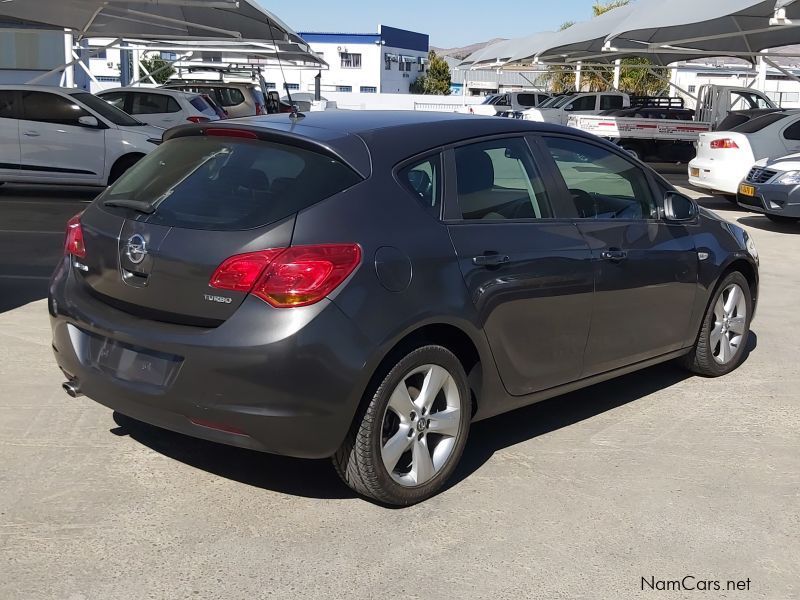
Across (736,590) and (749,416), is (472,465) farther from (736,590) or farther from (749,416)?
(749,416)

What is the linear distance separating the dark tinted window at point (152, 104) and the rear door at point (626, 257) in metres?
13.8

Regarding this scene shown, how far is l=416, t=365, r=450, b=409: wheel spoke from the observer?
4027mm

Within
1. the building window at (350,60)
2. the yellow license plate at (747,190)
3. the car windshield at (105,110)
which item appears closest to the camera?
the yellow license plate at (747,190)

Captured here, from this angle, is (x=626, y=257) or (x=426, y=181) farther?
(x=626, y=257)

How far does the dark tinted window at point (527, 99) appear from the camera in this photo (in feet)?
115

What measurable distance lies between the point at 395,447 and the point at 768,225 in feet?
38.2

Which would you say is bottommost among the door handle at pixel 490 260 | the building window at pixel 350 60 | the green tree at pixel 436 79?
the door handle at pixel 490 260

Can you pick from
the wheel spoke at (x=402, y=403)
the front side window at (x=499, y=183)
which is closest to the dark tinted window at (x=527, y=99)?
the front side window at (x=499, y=183)

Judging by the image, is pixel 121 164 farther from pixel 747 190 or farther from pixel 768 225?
pixel 768 225

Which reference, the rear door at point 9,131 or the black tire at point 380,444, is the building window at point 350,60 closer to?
the rear door at point 9,131

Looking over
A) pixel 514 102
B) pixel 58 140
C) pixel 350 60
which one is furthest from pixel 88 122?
pixel 350 60

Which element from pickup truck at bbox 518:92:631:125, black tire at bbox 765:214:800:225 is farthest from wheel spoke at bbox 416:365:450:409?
pickup truck at bbox 518:92:631:125

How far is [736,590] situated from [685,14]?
1795cm

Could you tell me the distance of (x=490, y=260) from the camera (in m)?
4.25
